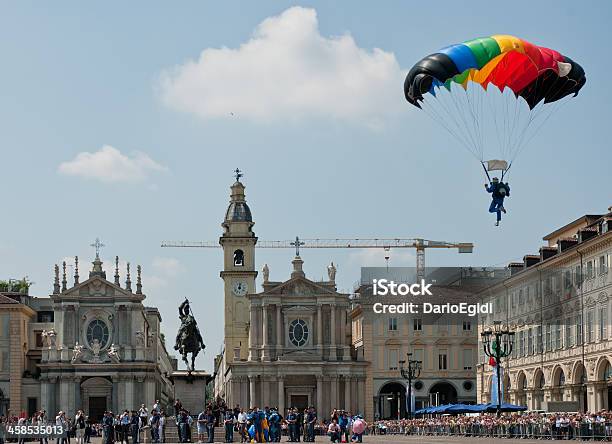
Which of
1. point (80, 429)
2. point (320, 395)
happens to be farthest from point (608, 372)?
point (320, 395)

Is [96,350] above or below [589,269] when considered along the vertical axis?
below

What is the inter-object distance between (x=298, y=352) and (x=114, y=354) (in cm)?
1405

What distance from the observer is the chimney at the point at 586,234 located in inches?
2781

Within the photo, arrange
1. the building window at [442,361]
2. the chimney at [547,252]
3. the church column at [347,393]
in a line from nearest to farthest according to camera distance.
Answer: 1. the chimney at [547,252]
2. the church column at [347,393]
3. the building window at [442,361]

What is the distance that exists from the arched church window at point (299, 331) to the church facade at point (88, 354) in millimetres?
10481

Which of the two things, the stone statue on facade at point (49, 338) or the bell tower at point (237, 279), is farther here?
the bell tower at point (237, 279)

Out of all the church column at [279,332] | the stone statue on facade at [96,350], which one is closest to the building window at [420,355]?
the church column at [279,332]

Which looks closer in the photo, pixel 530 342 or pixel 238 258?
pixel 530 342

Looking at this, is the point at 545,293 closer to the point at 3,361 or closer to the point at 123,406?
the point at 123,406

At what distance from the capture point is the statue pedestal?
63.4 metres

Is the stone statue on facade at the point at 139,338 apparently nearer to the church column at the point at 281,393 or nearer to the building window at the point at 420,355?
the church column at the point at 281,393

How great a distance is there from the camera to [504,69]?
147ft

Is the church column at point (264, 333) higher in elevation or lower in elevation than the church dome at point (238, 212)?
lower

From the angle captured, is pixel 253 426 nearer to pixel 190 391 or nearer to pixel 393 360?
pixel 190 391
